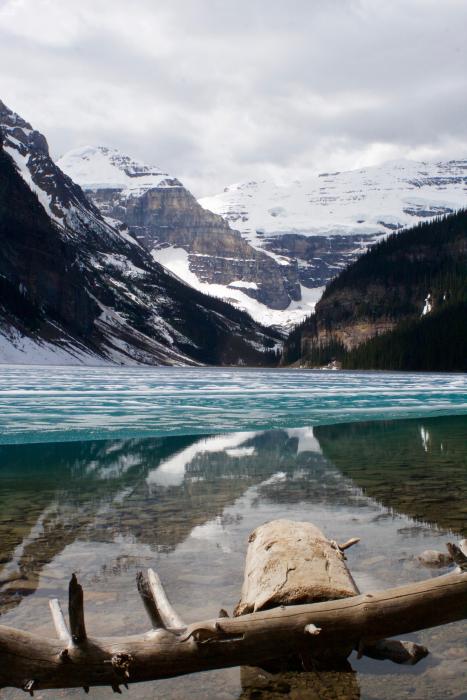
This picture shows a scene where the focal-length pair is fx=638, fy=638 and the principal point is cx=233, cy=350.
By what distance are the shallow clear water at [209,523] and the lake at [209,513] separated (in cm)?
3

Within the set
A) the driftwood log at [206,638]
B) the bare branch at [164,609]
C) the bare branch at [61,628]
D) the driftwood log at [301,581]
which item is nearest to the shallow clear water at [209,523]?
the driftwood log at [301,581]

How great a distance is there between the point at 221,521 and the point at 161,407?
→ 93.1 feet

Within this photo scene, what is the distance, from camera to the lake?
19.4 ft

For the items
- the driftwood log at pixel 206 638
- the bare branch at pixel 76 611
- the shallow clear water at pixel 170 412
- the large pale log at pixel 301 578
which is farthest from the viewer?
the shallow clear water at pixel 170 412

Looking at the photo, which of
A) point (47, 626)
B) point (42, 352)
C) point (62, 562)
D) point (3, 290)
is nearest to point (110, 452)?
point (62, 562)

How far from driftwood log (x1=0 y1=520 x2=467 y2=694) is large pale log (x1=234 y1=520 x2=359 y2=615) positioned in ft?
2.70

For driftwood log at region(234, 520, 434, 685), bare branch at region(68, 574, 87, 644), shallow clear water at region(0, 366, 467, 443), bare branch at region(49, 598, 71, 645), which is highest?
bare branch at region(68, 574, 87, 644)

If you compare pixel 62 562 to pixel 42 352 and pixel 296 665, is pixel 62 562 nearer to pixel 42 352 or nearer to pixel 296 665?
pixel 296 665

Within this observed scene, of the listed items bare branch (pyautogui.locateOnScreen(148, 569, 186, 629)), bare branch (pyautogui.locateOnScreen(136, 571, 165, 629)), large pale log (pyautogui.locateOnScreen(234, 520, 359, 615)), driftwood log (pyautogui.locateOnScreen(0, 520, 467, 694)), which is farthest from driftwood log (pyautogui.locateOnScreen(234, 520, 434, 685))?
bare branch (pyautogui.locateOnScreen(136, 571, 165, 629))

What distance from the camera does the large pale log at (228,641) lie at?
15.0ft

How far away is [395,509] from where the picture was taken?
41.2 ft

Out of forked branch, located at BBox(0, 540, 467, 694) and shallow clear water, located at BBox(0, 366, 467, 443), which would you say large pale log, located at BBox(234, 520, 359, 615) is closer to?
forked branch, located at BBox(0, 540, 467, 694)

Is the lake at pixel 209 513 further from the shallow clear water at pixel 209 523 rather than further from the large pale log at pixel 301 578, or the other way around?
the large pale log at pixel 301 578

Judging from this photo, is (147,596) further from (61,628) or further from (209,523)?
(209,523)
